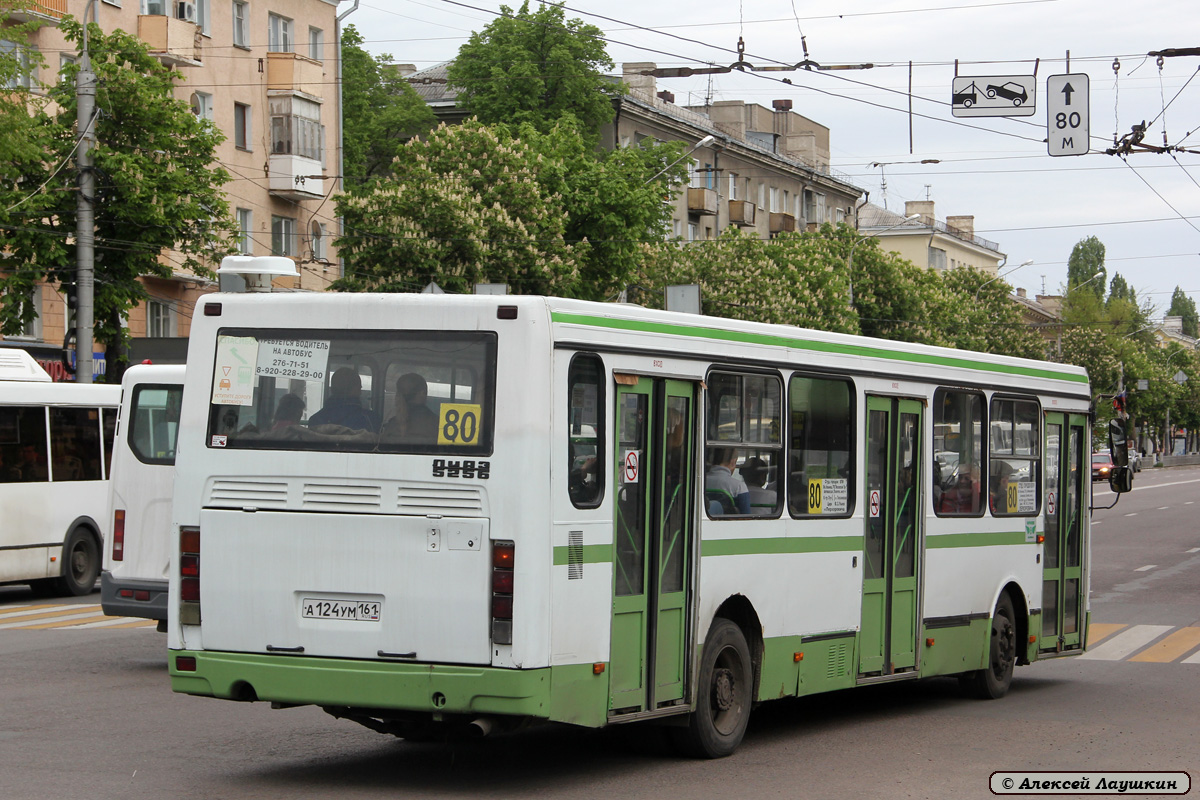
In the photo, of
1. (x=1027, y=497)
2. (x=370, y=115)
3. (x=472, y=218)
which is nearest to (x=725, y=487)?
(x=1027, y=497)

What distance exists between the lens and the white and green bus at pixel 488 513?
26.2 feet

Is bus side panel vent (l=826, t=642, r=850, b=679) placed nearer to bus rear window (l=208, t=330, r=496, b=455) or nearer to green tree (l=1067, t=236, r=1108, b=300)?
bus rear window (l=208, t=330, r=496, b=455)

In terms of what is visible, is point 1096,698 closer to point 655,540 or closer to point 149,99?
point 655,540

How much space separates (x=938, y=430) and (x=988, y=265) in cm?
10682

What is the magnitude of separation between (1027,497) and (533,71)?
41.1 metres

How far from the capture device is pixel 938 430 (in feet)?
39.5

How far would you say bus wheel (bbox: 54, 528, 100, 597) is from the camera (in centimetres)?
2123

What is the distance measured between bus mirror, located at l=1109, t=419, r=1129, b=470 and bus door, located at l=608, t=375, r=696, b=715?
561 centimetres

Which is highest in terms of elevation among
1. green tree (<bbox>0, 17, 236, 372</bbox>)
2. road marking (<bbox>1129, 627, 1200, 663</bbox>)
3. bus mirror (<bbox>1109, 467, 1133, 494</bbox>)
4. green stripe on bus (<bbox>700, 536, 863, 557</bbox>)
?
green tree (<bbox>0, 17, 236, 372</bbox>)

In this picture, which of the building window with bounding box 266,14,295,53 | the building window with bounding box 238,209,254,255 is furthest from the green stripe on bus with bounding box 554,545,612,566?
the building window with bounding box 266,14,295,53

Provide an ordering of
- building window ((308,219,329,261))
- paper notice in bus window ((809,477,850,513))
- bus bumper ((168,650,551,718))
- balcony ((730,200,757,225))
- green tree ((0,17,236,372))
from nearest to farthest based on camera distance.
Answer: bus bumper ((168,650,551,718))
paper notice in bus window ((809,477,850,513))
green tree ((0,17,236,372))
building window ((308,219,329,261))
balcony ((730,200,757,225))

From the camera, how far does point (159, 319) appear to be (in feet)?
136

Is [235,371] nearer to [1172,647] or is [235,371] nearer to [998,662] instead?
[998,662]

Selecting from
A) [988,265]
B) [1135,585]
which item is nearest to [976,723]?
[1135,585]
